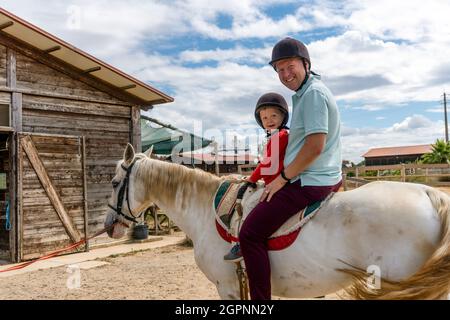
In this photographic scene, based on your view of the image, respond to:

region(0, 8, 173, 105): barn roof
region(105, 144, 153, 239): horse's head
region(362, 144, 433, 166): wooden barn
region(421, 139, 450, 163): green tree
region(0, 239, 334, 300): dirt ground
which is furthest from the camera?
region(362, 144, 433, 166): wooden barn

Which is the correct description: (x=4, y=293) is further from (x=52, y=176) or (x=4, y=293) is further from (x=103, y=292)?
→ (x=52, y=176)

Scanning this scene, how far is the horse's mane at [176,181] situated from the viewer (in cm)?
343

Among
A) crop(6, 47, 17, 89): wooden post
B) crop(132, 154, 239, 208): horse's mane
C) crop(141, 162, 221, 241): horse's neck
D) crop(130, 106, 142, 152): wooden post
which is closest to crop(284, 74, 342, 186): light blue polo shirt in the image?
crop(132, 154, 239, 208): horse's mane

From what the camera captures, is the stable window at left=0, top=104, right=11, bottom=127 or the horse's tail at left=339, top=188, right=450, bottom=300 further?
the stable window at left=0, top=104, right=11, bottom=127

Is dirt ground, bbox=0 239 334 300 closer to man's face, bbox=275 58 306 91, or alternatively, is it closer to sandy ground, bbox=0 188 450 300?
sandy ground, bbox=0 188 450 300

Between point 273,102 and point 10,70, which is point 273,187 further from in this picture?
point 10,70

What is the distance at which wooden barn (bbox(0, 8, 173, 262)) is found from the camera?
8141mm

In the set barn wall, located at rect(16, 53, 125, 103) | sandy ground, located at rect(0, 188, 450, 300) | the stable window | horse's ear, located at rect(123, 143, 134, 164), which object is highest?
barn wall, located at rect(16, 53, 125, 103)

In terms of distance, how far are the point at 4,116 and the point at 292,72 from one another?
7.22 meters

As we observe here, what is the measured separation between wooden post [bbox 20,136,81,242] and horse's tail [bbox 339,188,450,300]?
7607mm

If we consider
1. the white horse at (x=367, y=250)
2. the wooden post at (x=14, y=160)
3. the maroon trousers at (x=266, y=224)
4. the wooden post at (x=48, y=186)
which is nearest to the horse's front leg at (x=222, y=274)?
the white horse at (x=367, y=250)

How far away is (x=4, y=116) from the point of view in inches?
320

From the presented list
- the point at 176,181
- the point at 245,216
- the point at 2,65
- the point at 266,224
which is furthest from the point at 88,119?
the point at 266,224
